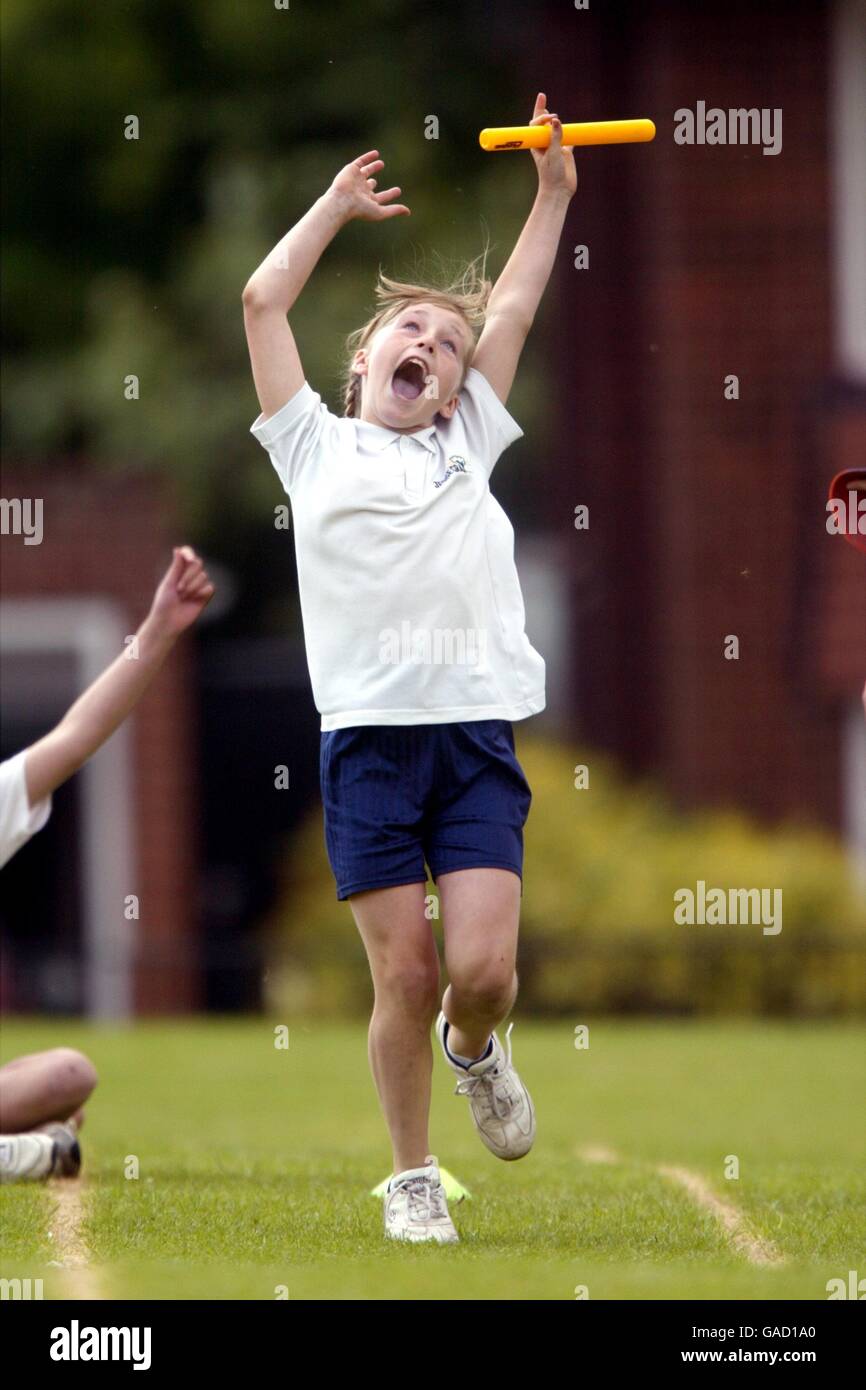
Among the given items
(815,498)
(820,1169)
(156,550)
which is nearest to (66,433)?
(156,550)

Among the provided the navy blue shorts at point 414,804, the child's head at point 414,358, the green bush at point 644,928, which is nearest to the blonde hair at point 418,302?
the child's head at point 414,358

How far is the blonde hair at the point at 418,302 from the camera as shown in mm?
5305

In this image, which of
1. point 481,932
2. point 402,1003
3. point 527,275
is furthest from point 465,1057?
point 527,275

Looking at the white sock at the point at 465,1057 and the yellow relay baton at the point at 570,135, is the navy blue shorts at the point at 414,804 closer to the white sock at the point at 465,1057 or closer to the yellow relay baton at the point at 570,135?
the white sock at the point at 465,1057

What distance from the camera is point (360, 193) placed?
520 centimetres

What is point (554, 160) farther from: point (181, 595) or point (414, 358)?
point (181, 595)

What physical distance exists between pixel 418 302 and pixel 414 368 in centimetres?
19

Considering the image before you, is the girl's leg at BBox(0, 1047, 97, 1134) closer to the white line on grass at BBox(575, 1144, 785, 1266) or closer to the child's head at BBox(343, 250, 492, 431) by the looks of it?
the white line on grass at BBox(575, 1144, 785, 1266)

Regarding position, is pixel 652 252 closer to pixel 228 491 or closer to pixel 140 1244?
pixel 228 491

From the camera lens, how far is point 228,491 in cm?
2636

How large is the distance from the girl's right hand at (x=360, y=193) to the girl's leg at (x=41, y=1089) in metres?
2.57
